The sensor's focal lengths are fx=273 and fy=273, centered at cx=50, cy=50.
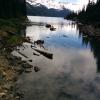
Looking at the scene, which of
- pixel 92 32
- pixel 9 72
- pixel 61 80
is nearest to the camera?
pixel 9 72

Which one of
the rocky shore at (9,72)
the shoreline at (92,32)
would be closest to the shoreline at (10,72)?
the rocky shore at (9,72)

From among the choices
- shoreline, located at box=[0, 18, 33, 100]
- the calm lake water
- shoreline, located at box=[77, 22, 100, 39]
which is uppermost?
shoreline, located at box=[0, 18, 33, 100]

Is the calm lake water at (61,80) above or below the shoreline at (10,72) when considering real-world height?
below

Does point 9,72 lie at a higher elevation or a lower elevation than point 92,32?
higher

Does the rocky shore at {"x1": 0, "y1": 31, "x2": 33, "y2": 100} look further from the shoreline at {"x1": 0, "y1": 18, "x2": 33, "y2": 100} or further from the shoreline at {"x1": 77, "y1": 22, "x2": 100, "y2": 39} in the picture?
the shoreline at {"x1": 77, "y1": 22, "x2": 100, "y2": 39}

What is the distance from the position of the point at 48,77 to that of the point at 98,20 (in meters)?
92.2

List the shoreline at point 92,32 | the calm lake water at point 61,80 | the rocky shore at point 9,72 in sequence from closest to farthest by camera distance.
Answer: the rocky shore at point 9,72, the calm lake water at point 61,80, the shoreline at point 92,32

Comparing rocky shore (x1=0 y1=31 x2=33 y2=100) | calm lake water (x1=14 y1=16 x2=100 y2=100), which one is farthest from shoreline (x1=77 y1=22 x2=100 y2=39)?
rocky shore (x1=0 y1=31 x2=33 y2=100)

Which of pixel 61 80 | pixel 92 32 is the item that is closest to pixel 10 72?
pixel 61 80

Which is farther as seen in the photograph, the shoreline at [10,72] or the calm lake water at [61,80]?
the calm lake water at [61,80]

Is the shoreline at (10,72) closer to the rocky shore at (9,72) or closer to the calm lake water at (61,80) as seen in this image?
the rocky shore at (9,72)

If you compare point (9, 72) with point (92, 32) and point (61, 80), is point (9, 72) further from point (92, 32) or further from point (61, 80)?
point (92, 32)

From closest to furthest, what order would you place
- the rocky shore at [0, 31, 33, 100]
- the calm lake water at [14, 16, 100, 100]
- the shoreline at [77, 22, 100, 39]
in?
1. the rocky shore at [0, 31, 33, 100]
2. the calm lake water at [14, 16, 100, 100]
3. the shoreline at [77, 22, 100, 39]

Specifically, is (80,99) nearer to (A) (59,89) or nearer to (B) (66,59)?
(A) (59,89)
